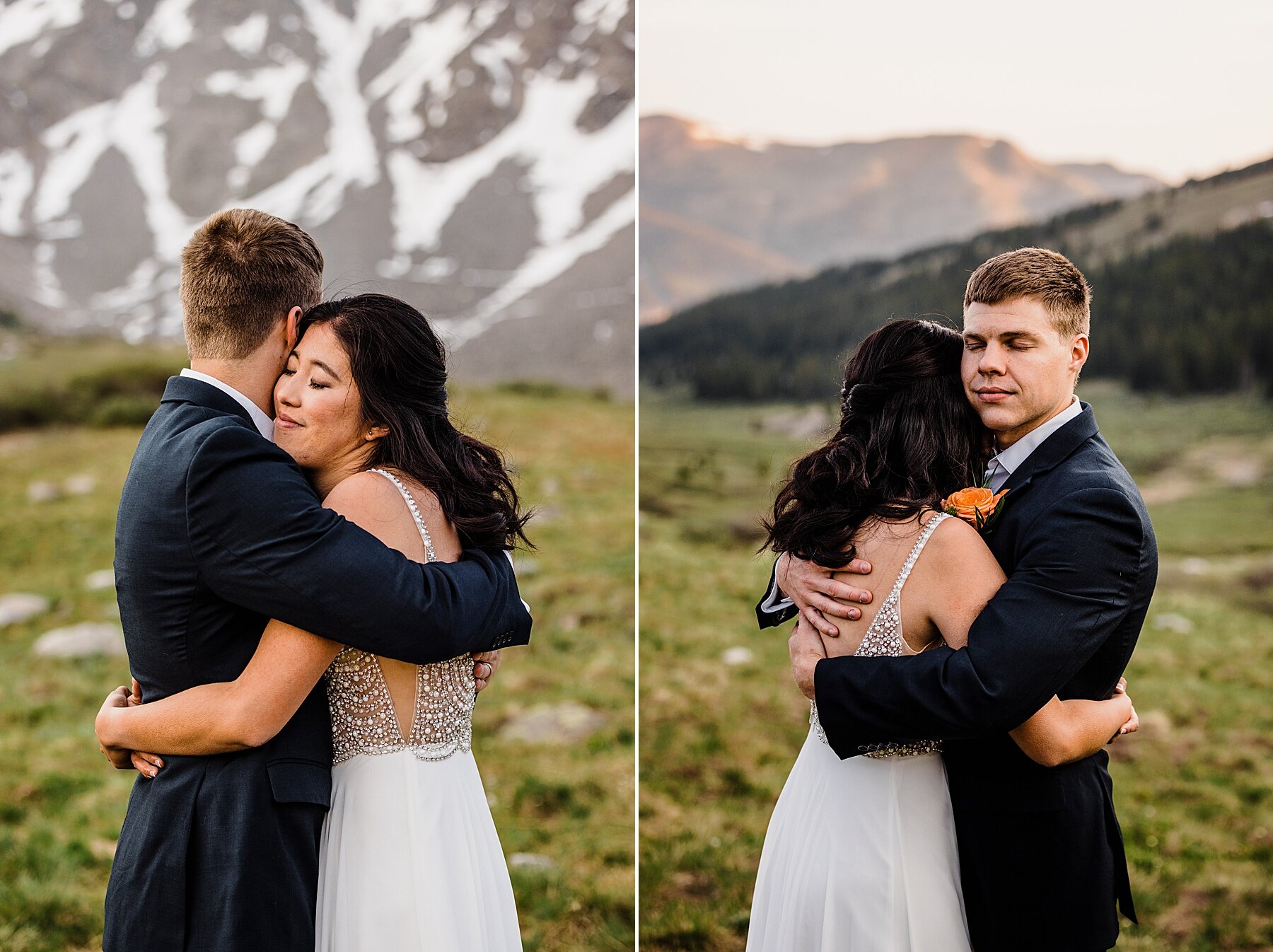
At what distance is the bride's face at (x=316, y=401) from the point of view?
2047 mm

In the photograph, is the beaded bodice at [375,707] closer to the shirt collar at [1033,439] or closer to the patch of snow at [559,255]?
the shirt collar at [1033,439]

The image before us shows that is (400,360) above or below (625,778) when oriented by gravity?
above

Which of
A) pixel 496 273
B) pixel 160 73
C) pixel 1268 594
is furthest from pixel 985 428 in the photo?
pixel 160 73

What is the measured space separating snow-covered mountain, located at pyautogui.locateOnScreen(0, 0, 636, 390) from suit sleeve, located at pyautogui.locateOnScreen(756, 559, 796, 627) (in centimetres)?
1446

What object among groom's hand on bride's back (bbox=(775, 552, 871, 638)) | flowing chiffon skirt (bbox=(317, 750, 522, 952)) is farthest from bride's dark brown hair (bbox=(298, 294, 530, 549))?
groom's hand on bride's back (bbox=(775, 552, 871, 638))

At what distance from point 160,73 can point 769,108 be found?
613 inches

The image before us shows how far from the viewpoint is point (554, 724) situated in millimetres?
7754

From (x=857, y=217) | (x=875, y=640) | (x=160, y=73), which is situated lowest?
(x=875, y=640)

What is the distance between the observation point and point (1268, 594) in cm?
890

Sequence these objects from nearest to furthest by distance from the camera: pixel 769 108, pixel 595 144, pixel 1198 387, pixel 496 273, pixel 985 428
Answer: pixel 985 428 → pixel 1198 387 → pixel 769 108 → pixel 496 273 → pixel 595 144

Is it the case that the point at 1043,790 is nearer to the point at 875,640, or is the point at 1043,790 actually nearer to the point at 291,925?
the point at 875,640

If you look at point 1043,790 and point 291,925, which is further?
point 1043,790

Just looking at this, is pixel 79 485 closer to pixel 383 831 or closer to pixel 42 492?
pixel 42 492

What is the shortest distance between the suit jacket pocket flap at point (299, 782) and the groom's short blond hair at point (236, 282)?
758 millimetres
